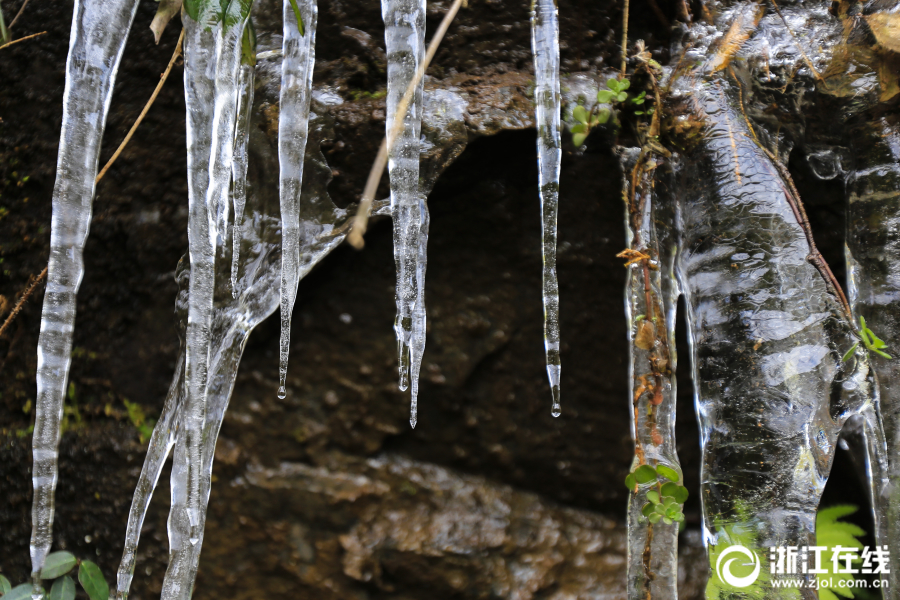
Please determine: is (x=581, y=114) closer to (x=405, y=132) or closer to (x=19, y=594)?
(x=405, y=132)

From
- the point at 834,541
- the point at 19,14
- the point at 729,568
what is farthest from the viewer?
the point at 19,14

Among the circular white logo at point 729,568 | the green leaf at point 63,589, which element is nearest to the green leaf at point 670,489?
the circular white logo at point 729,568

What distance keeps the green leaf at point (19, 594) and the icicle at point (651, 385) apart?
1272mm

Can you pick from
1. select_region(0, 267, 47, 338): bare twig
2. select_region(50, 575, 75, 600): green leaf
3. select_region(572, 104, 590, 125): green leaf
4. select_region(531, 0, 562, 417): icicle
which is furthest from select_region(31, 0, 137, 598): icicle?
select_region(572, 104, 590, 125): green leaf

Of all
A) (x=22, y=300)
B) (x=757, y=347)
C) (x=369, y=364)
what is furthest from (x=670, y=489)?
(x=22, y=300)

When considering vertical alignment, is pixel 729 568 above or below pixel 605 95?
below

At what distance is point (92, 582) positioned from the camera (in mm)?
1299

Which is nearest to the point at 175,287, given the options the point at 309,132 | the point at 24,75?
the point at 309,132

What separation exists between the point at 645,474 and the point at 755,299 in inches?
16.8

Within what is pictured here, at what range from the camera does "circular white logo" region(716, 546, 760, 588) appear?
1103 mm

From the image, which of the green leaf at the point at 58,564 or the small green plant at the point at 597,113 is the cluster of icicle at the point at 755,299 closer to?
the small green plant at the point at 597,113

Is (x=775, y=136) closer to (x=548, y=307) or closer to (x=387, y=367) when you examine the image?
(x=548, y=307)

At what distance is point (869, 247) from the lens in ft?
4.23

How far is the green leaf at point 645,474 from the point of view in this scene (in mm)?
1186
